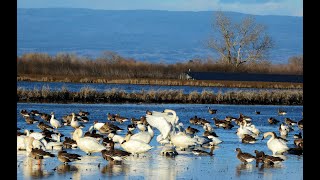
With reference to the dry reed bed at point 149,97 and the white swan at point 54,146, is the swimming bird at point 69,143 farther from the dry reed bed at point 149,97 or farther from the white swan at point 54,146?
the dry reed bed at point 149,97

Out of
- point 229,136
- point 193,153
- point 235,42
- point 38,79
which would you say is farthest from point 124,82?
point 193,153

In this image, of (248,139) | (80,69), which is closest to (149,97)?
(248,139)

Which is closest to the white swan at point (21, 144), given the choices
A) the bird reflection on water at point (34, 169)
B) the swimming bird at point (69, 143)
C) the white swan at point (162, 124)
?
the swimming bird at point (69, 143)

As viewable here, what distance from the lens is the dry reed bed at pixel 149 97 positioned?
115ft

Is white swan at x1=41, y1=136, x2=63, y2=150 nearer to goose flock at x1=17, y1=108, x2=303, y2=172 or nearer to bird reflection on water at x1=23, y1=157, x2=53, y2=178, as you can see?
goose flock at x1=17, y1=108, x2=303, y2=172

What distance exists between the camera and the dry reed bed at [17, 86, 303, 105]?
35.1 m

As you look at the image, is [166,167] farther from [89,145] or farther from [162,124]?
[162,124]

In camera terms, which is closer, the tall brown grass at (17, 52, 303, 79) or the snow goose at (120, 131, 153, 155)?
the snow goose at (120, 131, 153, 155)

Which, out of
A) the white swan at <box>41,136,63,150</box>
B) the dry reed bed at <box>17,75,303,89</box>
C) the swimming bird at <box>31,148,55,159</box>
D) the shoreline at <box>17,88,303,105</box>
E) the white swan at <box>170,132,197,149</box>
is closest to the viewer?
the swimming bird at <box>31,148,55,159</box>

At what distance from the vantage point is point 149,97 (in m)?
36.6

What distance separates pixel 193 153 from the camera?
14.8m

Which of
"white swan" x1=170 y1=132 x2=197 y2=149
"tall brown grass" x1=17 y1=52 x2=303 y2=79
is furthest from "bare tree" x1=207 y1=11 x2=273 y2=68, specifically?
"white swan" x1=170 y1=132 x2=197 y2=149
